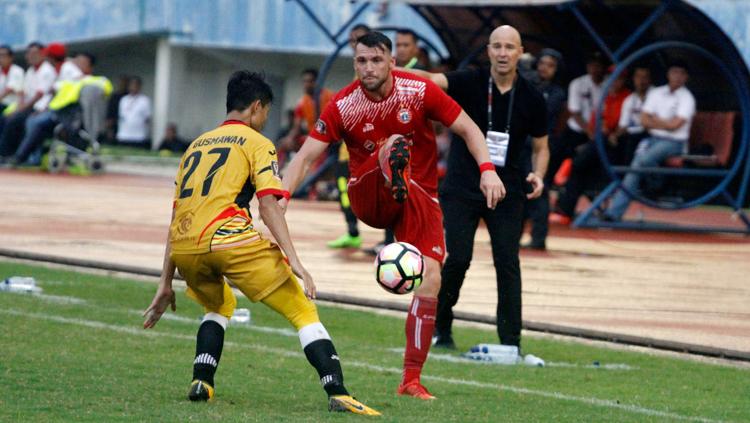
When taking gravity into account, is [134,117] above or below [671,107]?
below

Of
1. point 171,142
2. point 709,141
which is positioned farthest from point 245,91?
point 171,142

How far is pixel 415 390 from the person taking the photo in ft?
26.6

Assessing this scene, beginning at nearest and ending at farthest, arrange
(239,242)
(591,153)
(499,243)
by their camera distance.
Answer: (239,242), (499,243), (591,153)

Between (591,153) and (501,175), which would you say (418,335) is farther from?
(591,153)

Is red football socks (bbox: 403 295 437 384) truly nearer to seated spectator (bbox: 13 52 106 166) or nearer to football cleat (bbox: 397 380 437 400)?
football cleat (bbox: 397 380 437 400)

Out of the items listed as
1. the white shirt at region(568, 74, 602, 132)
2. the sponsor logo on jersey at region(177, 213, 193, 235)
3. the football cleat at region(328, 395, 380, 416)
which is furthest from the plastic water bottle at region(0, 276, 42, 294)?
the white shirt at region(568, 74, 602, 132)

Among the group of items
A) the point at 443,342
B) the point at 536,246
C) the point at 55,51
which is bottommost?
the point at 536,246

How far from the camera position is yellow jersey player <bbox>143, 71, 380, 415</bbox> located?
23.7ft

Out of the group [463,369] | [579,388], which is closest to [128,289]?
[463,369]

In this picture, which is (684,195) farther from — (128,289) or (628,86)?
(128,289)

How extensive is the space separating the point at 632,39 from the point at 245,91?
12636mm

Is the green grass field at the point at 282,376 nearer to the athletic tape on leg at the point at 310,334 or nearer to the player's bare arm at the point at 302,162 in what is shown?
the athletic tape on leg at the point at 310,334

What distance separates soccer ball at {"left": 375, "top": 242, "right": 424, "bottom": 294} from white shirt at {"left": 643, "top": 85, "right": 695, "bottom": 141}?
1222 centimetres

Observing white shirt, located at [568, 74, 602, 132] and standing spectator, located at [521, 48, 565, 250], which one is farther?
white shirt, located at [568, 74, 602, 132]
